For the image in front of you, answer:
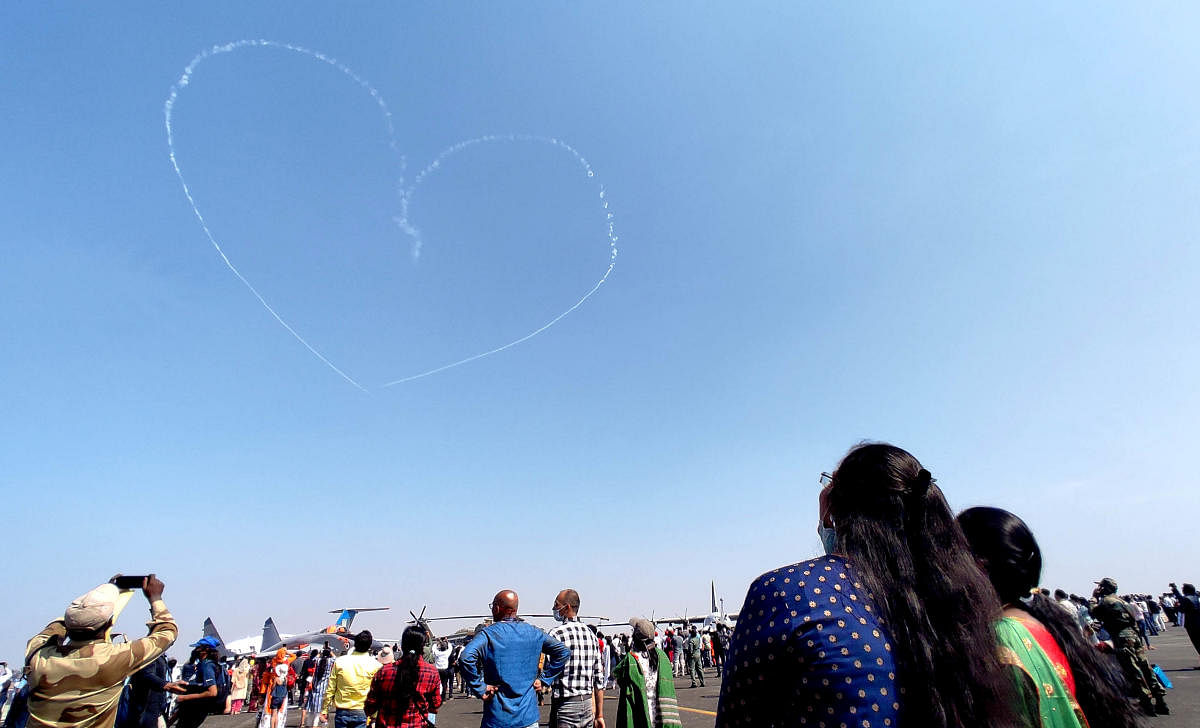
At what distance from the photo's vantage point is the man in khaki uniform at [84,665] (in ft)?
13.3

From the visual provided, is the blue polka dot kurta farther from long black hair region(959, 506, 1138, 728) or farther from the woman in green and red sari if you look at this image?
the woman in green and red sari

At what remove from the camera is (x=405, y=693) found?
6.09 m

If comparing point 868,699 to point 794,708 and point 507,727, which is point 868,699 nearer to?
point 794,708

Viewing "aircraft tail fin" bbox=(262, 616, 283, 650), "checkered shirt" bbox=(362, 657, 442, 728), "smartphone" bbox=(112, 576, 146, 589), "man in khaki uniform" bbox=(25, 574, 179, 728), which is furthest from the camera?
"aircraft tail fin" bbox=(262, 616, 283, 650)

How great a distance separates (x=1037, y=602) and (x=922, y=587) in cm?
148

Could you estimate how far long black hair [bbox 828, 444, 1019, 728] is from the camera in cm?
138

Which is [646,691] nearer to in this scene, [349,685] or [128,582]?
[349,685]

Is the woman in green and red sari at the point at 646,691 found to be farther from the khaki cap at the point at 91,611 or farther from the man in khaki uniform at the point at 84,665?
the khaki cap at the point at 91,611

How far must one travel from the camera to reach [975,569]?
5.24ft

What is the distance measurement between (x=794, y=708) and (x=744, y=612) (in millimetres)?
223

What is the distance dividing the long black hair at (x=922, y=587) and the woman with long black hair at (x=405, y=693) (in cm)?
564

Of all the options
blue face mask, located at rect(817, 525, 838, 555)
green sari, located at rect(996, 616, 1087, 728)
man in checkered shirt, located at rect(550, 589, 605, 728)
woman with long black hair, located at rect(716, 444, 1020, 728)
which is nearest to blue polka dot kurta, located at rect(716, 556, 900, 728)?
woman with long black hair, located at rect(716, 444, 1020, 728)

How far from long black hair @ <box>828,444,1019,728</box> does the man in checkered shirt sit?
545 cm

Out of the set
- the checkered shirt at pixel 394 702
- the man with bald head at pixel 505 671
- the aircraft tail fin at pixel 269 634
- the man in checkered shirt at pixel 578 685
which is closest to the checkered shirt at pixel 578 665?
the man in checkered shirt at pixel 578 685
